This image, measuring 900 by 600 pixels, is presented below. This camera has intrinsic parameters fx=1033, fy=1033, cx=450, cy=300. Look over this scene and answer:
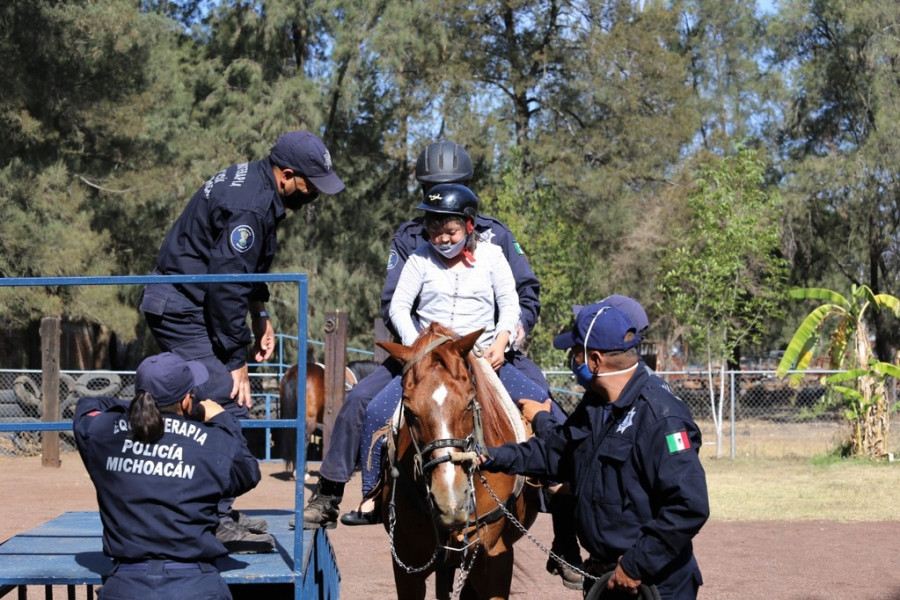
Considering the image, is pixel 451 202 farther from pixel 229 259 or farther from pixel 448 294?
pixel 229 259

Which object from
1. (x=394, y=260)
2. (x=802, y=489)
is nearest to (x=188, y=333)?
(x=394, y=260)

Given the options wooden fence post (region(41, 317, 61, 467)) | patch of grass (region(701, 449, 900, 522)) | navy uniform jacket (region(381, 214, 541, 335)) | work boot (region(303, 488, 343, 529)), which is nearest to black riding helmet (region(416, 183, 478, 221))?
navy uniform jacket (region(381, 214, 541, 335))

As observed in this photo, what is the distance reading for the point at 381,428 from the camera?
18.6 feet

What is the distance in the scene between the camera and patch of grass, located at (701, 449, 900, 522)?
1291 centimetres

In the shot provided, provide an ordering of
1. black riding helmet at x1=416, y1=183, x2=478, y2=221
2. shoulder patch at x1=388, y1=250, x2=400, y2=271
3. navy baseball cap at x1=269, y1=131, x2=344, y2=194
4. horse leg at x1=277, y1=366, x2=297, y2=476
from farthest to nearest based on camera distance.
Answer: horse leg at x1=277, y1=366, x2=297, y2=476 < shoulder patch at x1=388, y1=250, x2=400, y2=271 < black riding helmet at x1=416, y1=183, x2=478, y2=221 < navy baseball cap at x1=269, y1=131, x2=344, y2=194

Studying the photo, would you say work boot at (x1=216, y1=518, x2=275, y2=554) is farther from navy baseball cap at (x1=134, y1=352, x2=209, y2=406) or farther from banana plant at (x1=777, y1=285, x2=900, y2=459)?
banana plant at (x1=777, y1=285, x2=900, y2=459)

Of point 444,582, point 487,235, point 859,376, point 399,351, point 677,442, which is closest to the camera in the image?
point 677,442

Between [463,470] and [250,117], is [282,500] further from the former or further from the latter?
[250,117]

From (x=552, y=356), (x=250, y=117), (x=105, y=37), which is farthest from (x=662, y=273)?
(x=105, y=37)

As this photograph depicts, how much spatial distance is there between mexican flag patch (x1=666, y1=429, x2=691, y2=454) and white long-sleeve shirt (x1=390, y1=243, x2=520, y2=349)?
2164mm

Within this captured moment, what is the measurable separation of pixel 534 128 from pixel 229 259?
26.8m

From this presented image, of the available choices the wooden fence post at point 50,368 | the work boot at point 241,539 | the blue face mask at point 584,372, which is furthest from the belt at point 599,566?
the wooden fence post at point 50,368

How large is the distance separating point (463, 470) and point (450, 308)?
1.55 meters

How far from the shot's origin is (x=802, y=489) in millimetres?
14930
